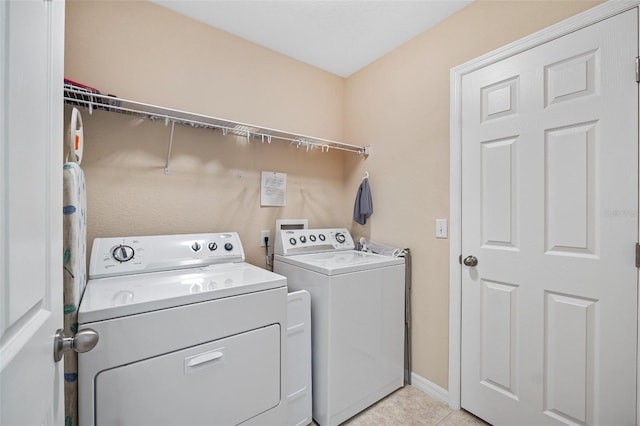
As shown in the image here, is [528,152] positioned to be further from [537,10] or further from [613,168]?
[537,10]

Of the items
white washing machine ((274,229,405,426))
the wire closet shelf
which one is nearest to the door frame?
white washing machine ((274,229,405,426))

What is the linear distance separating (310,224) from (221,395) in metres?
1.47

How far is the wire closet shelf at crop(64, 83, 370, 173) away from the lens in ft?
4.63

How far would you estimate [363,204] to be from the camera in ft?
7.66

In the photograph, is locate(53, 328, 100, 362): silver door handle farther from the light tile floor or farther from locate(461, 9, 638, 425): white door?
locate(461, 9, 638, 425): white door

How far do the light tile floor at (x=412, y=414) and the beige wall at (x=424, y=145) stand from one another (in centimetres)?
16

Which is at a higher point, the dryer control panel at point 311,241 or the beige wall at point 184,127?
the beige wall at point 184,127

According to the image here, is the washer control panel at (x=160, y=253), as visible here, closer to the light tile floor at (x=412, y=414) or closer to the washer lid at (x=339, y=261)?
the washer lid at (x=339, y=261)

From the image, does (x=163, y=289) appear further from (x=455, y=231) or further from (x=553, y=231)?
(x=553, y=231)

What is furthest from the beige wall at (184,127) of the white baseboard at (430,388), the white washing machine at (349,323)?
the white baseboard at (430,388)

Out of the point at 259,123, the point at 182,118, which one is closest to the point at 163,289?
the point at 182,118

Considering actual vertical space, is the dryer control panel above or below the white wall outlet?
below

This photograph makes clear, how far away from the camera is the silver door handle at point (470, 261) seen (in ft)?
5.65

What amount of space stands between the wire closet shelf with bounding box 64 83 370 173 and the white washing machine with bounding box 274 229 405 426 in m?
0.73
